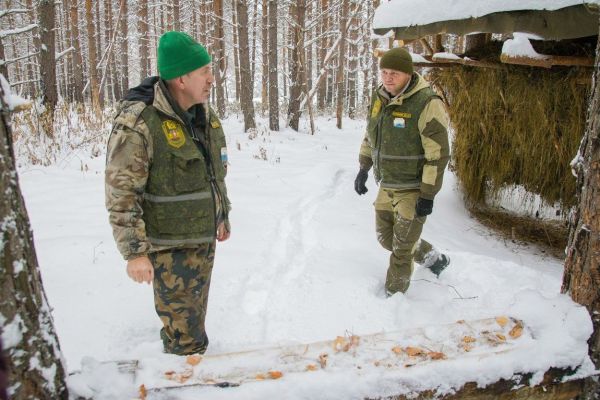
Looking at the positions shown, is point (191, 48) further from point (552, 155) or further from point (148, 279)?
point (552, 155)

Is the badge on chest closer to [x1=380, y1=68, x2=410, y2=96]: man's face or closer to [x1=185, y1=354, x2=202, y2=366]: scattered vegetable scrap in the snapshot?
[x1=380, y1=68, x2=410, y2=96]: man's face

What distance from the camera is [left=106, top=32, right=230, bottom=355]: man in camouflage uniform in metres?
2.04

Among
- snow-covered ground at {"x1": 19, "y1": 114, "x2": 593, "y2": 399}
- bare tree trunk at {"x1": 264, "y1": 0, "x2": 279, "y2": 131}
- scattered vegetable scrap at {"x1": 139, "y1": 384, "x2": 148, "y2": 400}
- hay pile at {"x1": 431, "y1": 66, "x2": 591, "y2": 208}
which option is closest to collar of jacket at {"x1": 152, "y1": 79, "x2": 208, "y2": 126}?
snow-covered ground at {"x1": 19, "y1": 114, "x2": 593, "y2": 399}

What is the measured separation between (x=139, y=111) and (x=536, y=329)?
2037mm

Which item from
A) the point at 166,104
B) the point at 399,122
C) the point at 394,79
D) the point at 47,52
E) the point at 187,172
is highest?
the point at 47,52

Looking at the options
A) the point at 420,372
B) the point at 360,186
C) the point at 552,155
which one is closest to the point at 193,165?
the point at 420,372

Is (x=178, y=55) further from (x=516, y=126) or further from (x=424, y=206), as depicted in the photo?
(x=516, y=126)

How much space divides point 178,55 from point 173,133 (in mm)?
386

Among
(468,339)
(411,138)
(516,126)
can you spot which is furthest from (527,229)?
A: (468,339)

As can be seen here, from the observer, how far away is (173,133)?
2.13 meters

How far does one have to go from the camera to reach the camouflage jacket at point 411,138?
3.18 meters

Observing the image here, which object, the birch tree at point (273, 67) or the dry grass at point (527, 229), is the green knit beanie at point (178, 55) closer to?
the dry grass at point (527, 229)

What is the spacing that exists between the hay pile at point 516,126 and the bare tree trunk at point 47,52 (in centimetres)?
855

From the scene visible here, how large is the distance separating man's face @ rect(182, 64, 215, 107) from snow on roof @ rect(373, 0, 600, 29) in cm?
310
